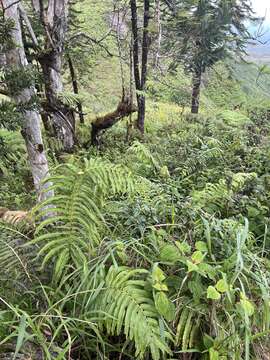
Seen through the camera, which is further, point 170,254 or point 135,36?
point 135,36

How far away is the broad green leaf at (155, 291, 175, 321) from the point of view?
5.75 ft

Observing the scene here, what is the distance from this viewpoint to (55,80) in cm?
568

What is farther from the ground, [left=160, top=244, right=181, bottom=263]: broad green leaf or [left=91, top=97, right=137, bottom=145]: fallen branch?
[left=160, top=244, right=181, bottom=263]: broad green leaf

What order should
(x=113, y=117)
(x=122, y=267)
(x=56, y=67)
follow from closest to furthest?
(x=122, y=267), (x=56, y=67), (x=113, y=117)

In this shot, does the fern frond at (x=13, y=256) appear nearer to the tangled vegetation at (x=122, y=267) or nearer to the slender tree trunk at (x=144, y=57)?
the tangled vegetation at (x=122, y=267)


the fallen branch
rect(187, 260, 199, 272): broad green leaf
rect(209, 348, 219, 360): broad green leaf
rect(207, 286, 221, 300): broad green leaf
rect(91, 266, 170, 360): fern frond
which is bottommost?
the fallen branch

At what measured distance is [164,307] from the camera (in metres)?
1.76

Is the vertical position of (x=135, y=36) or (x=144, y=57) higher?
(x=135, y=36)

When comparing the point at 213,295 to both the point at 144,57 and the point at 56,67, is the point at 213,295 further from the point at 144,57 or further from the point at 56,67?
the point at 144,57

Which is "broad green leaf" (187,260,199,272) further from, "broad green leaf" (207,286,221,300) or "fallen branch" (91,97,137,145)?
"fallen branch" (91,97,137,145)

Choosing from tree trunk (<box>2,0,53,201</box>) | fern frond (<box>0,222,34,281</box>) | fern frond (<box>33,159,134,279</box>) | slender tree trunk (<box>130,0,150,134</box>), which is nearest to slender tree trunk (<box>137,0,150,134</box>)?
slender tree trunk (<box>130,0,150,134</box>)

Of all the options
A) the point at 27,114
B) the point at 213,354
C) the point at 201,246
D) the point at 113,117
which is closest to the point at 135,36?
the point at 113,117

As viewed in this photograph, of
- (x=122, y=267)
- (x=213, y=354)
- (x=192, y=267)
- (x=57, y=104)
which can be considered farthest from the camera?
(x=57, y=104)

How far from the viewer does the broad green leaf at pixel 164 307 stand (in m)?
1.75
